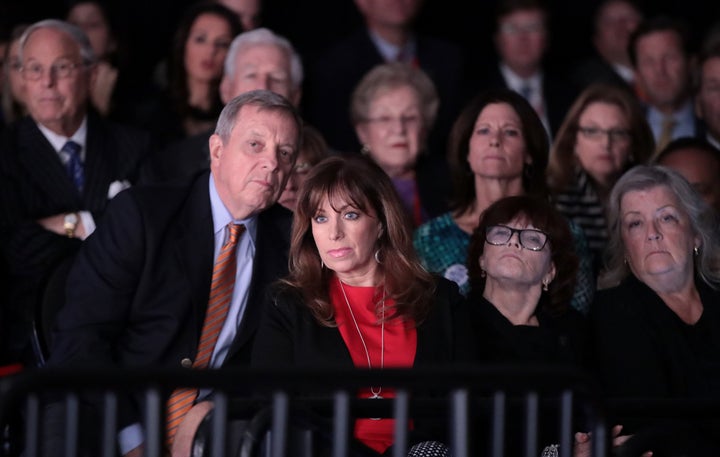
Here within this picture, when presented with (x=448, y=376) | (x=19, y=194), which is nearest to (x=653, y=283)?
(x=448, y=376)

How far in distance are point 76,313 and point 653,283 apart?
2038mm

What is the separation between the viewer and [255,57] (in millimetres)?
5480

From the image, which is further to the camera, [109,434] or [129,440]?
[129,440]

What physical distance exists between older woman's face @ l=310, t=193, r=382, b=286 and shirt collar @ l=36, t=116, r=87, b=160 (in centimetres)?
163

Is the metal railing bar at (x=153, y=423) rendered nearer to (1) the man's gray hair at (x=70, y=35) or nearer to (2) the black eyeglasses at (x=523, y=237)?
(2) the black eyeglasses at (x=523, y=237)

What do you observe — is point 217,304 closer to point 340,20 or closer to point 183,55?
point 183,55

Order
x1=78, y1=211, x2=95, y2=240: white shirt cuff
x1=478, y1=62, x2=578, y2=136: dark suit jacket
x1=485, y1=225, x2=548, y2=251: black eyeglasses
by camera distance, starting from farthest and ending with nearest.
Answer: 1. x1=478, y1=62, x2=578, y2=136: dark suit jacket
2. x1=78, y1=211, x2=95, y2=240: white shirt cuff
3. x1=485, y1=225, x2=548, y2=251: black eyeglasses

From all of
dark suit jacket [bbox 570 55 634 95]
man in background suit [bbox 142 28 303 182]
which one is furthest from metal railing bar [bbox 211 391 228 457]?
dark suit jacket [bbox 570 55 634 95]

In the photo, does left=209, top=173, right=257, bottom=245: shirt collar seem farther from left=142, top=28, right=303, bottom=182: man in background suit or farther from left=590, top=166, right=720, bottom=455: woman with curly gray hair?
left=590, top=166, right=720, bottom=455: woman with curly gray hair

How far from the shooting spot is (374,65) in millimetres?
6723

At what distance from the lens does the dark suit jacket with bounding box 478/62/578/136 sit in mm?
6734

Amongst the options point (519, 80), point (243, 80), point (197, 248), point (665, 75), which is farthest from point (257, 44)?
point (665, 75)

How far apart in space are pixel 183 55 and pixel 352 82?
1.03m

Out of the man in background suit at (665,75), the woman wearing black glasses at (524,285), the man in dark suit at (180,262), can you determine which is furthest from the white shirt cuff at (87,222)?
the man in background suit at (665,75)
